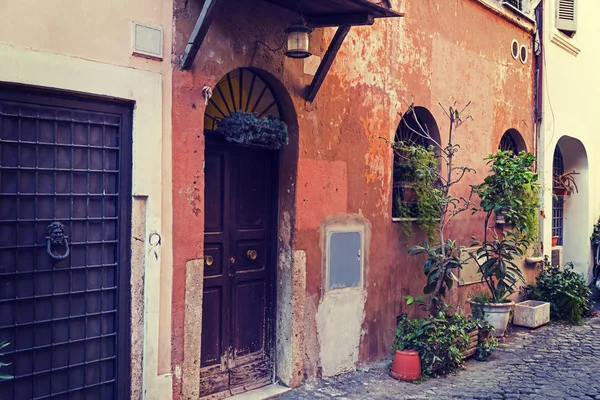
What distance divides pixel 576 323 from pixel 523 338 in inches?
58.1

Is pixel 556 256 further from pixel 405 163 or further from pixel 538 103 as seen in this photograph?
pixel 405 163

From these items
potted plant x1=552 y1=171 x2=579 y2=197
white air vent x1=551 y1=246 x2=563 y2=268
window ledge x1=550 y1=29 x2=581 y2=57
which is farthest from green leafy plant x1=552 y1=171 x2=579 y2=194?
window ledge x1=550 y1=29 x2=581 y2=57

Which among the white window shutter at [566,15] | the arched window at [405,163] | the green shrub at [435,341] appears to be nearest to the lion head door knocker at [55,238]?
the green shrub at [435,341]

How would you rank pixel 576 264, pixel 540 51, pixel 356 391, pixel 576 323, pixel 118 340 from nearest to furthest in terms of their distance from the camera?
1. pixel 118 340
2. pixel 356 391
3. pixel 576 323
4. pixel 540 51
5. pixel 576 264

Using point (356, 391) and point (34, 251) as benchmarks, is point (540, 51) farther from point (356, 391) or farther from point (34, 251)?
point (34, 251)

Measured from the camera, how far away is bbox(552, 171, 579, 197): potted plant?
459 inches

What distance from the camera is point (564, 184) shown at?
11703 millimetres

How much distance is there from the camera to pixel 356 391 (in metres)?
5.82

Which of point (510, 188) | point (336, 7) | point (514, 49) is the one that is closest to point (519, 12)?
point (514, 49)

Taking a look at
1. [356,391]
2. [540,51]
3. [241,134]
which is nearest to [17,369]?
[241,134]

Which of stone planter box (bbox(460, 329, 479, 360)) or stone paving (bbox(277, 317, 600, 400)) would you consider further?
stone planter box (bbox(460, 329, 479, 360))

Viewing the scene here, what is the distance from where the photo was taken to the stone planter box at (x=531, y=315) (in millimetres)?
8688

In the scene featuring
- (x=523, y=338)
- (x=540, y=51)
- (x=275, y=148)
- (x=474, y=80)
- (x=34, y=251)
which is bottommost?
(x=523, y=338)

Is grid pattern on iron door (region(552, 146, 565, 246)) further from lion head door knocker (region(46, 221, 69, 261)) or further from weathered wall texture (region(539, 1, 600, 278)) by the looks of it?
lion head door knocker (region(46, 221, 69, 261))
